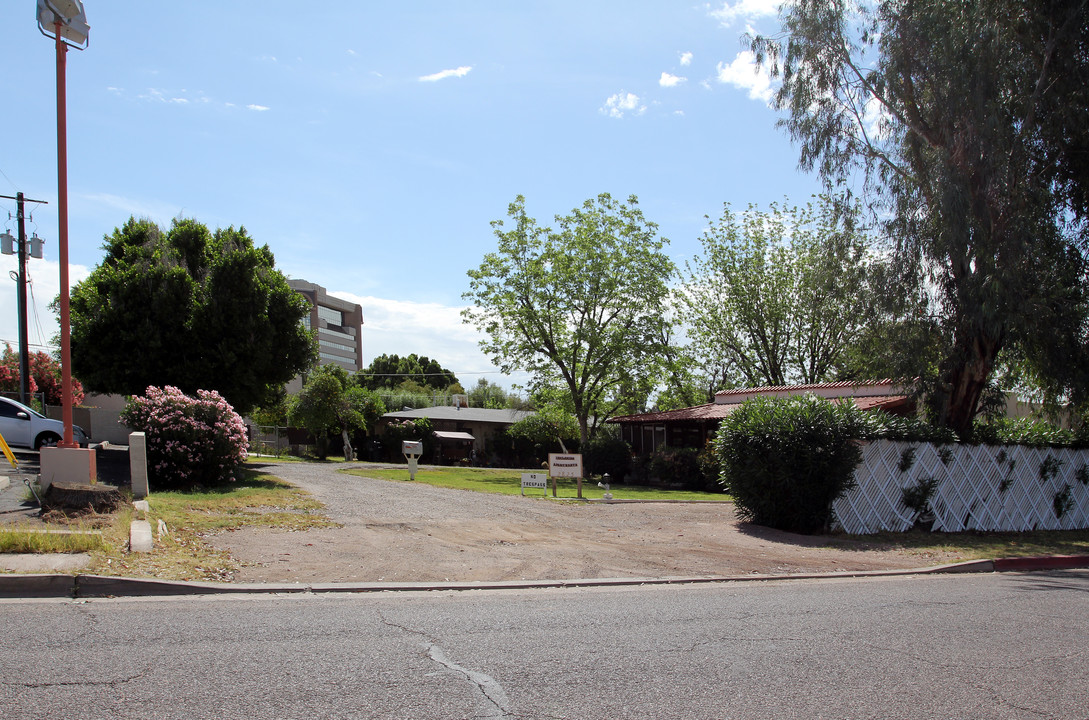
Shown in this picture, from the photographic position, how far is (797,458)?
49.0ft

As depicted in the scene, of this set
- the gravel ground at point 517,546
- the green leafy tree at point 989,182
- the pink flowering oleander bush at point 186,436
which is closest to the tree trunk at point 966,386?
the green leafy tree at point 989,182

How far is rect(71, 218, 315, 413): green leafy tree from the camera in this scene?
69.2 ft

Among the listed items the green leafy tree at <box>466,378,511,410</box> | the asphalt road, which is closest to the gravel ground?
the asphalt road

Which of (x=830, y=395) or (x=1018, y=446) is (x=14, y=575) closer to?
(x=1018, y=446)

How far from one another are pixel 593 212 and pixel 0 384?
32.1m

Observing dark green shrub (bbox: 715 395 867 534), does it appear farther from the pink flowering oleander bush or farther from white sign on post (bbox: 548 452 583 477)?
the pink flowering oleander bush

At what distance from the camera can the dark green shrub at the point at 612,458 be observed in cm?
3575

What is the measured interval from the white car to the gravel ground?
11.2 meters

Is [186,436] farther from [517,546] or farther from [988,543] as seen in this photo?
[988,543]

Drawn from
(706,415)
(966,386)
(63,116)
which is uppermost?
(63,116)

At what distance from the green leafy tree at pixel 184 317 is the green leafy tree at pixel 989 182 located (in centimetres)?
1695

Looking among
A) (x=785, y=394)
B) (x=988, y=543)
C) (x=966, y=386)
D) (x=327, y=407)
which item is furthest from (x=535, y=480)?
(x=327, y=407)

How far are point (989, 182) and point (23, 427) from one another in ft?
86.1

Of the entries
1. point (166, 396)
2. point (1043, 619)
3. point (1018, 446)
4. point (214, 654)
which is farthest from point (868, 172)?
point (214, 654)
